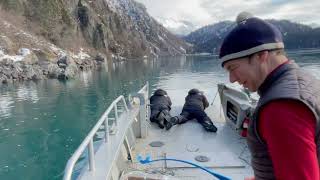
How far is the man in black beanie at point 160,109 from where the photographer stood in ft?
32.3

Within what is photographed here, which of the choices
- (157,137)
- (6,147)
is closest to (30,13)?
(6,147)

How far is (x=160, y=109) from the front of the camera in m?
10.5

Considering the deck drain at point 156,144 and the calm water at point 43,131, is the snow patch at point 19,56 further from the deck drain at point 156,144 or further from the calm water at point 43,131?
the deck drain at point 156,144

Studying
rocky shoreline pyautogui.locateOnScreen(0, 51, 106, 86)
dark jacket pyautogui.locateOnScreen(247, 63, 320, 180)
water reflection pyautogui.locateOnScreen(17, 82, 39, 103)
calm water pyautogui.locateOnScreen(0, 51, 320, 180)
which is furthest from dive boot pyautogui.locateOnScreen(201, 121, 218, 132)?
rocky shoreline pyautogui.locateOnScreen(0, 51, 106, 86)

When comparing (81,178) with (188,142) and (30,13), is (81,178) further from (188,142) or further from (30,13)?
(30,13)

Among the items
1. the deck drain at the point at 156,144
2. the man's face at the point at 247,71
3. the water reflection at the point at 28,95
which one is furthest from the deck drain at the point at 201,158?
the water reflection at the point at 28,95

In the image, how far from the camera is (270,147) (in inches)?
58.3

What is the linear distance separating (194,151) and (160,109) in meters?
2.85

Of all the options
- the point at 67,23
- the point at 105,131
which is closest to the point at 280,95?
the point at 105,131

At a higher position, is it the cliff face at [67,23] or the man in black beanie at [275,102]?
the cliff face at [67,23]

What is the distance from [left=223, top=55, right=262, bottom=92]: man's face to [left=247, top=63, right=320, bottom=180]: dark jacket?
5cm

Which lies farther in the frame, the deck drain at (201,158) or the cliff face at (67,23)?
the cliff face at (67,23)

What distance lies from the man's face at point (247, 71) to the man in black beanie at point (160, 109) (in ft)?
26.2

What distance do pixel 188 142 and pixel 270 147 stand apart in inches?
281
